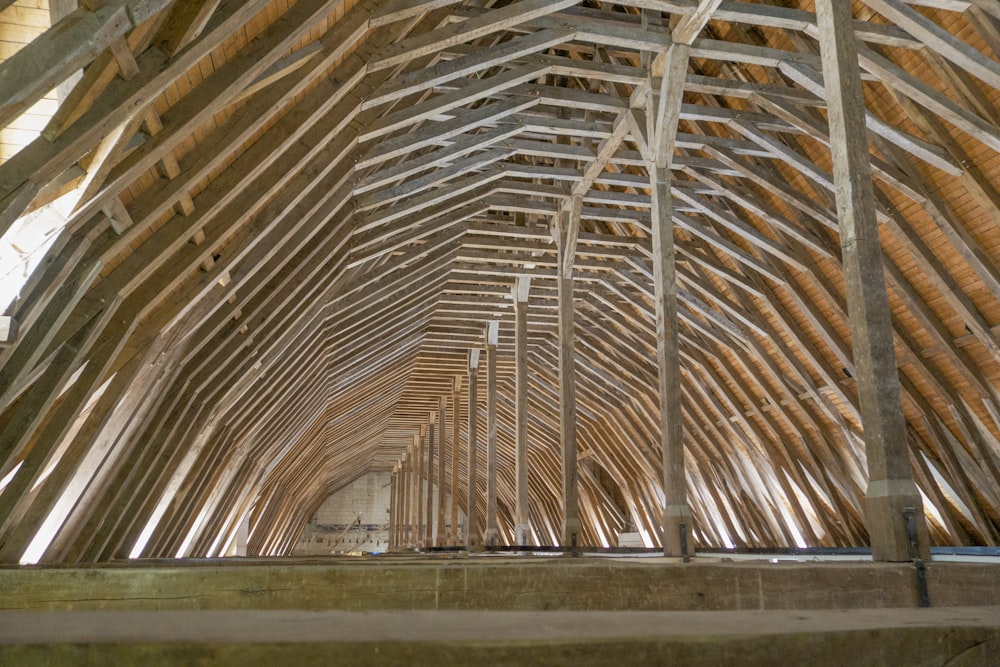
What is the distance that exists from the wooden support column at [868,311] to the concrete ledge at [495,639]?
2.83 meters

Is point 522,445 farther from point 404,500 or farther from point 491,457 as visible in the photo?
point 404,500

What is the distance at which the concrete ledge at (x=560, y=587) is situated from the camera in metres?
3.30

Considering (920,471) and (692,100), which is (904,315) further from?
(692,100)

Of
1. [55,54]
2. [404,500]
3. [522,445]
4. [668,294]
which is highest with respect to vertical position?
[404,500]

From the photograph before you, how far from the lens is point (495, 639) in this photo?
50.4 inches

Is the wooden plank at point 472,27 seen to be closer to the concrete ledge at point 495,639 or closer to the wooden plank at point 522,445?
the concrete ledge at point 495,639

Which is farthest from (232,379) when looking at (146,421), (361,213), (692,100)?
(692,100)

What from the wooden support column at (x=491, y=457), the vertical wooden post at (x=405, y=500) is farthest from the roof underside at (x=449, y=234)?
the vertical wooden post at (x=405, y=500)

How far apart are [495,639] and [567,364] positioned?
9.58 meters

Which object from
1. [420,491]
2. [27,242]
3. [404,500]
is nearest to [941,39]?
[27,242]

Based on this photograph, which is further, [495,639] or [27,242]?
[27,242]

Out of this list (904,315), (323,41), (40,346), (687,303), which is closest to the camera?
(40,346)

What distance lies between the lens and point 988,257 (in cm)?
836

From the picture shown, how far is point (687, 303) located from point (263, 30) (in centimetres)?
972
